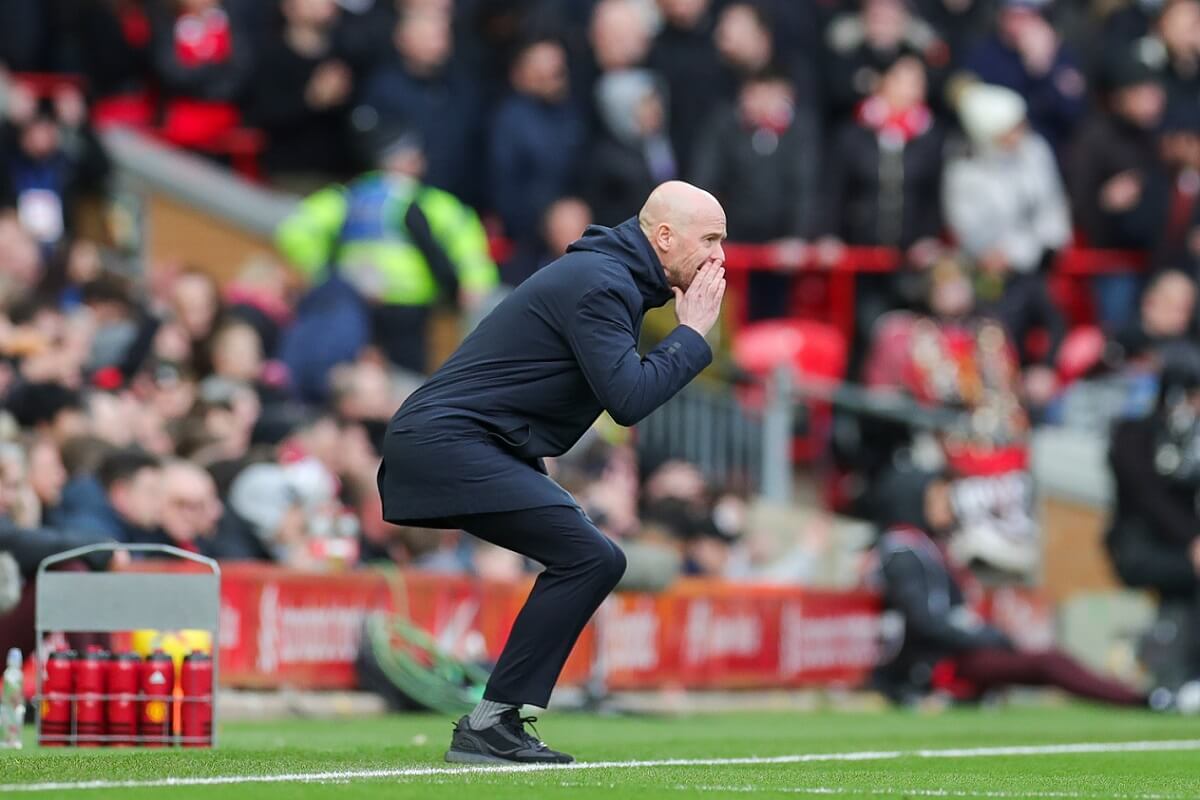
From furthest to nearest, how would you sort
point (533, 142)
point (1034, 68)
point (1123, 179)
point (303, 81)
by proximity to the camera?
point (1034, 68), point (1123, 179), point (533, 142), point (303, 81)

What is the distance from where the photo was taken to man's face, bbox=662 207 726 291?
30.0 ft

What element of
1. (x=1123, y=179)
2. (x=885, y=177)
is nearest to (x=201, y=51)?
(x=885, y=177)

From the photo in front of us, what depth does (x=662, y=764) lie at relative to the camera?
9602 millimetres

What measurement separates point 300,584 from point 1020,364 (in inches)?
329

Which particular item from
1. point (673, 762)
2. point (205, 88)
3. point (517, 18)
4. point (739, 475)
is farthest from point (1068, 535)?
point (673, 762)

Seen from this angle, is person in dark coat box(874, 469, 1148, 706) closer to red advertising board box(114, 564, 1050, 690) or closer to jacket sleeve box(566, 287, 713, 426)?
red advertising board box(114, 564, 1050, 690)

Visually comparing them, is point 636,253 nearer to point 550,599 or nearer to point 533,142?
point 550,599

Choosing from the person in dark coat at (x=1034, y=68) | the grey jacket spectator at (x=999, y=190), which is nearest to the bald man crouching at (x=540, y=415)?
the grey jacket spectator at (x=999, y=190)

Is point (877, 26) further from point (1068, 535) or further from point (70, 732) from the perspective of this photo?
point (70, 732)

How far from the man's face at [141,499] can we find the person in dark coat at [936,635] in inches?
221

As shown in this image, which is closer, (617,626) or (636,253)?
(636,253)

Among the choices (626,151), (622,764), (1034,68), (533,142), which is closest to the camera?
(622,764)

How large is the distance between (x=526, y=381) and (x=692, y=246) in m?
0.75

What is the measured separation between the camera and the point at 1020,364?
20.7 m
